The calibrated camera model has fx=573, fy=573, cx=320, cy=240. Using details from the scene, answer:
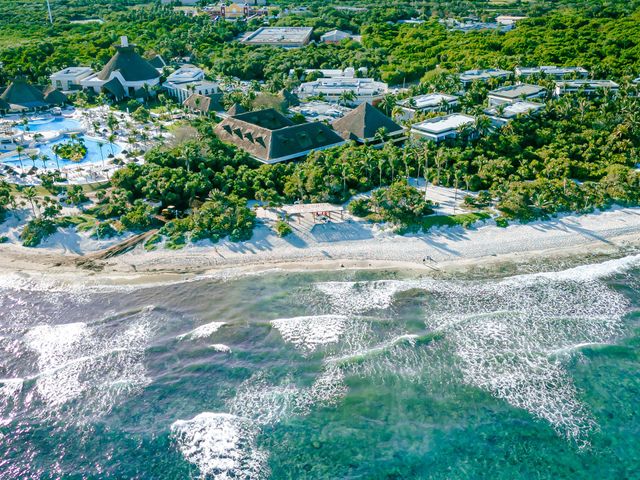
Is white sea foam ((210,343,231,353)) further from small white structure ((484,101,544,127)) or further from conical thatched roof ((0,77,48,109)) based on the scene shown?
conical thatched roof ((0,77,48,109))

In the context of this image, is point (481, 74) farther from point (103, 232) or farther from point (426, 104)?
point (103, 232)

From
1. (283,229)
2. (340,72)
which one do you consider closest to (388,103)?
(340,72)

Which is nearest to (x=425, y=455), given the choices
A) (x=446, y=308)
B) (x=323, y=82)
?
(x=446, y=308)

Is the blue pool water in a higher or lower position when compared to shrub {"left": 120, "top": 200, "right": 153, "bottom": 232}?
lower

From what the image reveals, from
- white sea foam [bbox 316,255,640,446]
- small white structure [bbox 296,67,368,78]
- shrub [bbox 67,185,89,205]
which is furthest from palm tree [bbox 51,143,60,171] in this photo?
small white structure [bbox 296,67,368,78]

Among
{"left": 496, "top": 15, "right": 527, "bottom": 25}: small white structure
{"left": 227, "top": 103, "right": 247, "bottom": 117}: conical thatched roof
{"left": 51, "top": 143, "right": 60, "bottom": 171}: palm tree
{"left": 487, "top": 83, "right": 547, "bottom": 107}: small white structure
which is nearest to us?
{"left": 51, "top": 143, "right": 60, "bottom": 171}: palm tree

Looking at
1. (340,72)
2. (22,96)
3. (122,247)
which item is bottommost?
(122,247)

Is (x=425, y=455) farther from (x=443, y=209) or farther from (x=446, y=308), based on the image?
(x=443, y=209)

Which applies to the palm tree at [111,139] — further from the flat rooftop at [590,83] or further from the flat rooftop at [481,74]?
the flat rooftop at [590,83]
